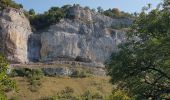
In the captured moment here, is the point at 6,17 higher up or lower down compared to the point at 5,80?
higher up

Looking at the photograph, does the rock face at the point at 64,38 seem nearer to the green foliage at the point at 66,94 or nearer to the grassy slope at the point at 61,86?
the grassy slope at the point at 61,86

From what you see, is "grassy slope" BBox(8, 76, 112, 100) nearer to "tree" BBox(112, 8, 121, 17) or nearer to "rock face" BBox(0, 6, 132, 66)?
"rock face" BBox(0, 6, 132, 66)

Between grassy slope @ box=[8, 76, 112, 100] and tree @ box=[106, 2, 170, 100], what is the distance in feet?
139

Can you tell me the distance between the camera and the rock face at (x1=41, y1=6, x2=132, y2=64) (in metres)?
92.4

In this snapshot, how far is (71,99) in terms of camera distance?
6844 centimetres

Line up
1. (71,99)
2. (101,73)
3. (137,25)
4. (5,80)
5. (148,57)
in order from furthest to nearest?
1. (101,73)
2. (71,99)
3. (137,25)
4. (148,57)
5. (5,80)

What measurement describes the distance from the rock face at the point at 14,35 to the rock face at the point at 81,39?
3.71 m

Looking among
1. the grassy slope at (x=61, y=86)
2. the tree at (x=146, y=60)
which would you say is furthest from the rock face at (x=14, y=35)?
the tree at (x=146, y=60)

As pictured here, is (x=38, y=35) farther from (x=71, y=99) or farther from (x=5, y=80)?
(x=5, y=80)

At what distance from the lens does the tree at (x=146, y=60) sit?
23.9m

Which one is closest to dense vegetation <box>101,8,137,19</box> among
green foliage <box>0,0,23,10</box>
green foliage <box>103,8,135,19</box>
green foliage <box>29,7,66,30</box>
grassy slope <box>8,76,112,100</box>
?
green foliage <box>103,8,135,19</box>

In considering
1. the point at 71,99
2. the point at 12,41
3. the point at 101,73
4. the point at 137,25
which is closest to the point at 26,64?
the point at 12,41

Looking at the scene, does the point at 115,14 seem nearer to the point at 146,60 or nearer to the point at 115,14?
the point at 115,14

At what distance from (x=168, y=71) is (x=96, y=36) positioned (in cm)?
7301
